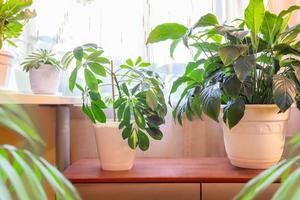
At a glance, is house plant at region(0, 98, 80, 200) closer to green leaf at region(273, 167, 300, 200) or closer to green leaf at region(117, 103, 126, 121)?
green leaf at region(273, 167, 300, 200)

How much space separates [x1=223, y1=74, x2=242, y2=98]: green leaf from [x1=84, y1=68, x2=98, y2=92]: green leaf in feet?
1.41

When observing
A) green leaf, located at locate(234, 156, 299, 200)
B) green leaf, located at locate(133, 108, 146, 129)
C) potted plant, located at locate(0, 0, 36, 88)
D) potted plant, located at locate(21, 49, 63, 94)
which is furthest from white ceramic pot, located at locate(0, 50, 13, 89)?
green leaf, located at locate(234, 156, 299, 200)

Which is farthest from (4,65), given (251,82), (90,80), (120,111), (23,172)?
(251,82)

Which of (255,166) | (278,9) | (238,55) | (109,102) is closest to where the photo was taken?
(238,55)

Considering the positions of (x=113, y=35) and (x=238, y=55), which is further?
(x=113, y=35)

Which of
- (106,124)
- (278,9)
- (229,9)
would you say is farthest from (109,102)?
(278,9)

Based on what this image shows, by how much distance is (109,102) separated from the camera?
1.09 meters

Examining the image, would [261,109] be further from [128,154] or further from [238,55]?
[128,154]

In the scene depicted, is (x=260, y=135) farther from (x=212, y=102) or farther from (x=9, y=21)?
(x=9, y=21)

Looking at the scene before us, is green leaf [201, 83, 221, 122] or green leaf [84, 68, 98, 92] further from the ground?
green leaf [84, 68, 98, 92]

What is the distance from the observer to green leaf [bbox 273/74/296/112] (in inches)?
32.2

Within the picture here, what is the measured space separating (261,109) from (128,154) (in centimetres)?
47

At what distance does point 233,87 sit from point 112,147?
0.44 m

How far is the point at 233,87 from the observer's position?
85cm
